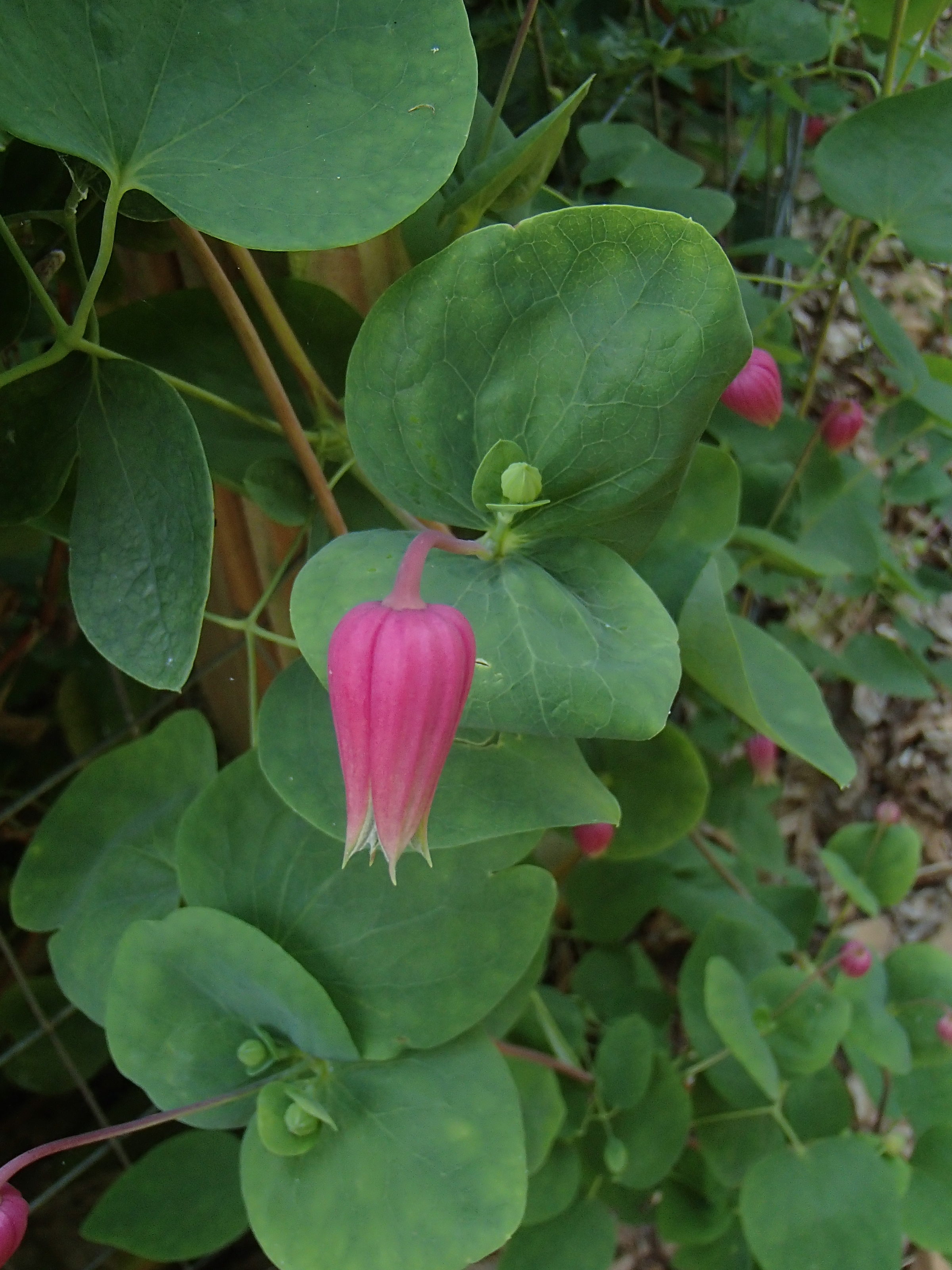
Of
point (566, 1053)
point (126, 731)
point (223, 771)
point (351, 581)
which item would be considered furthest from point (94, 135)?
point (566, 1053)

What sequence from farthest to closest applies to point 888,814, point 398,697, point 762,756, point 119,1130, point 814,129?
1. point 814,129
2. point 762,756
3. point 888,814
4. point 119,1130
5. point 398,697

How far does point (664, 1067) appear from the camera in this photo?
760mm

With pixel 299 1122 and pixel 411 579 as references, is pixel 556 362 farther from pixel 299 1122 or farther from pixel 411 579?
pixel 299 1122

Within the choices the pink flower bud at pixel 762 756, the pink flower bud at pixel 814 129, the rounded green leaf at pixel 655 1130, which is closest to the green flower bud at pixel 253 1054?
the rounded green leaf at pixel 655 1130

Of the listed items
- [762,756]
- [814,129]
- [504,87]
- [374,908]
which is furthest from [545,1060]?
[814,129]

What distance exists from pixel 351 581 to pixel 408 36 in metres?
0.19

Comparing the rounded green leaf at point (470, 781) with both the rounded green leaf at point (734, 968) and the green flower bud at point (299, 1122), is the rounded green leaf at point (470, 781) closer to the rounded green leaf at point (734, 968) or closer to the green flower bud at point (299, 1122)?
the green flower bud at point (299, 1122)

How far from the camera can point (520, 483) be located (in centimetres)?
37

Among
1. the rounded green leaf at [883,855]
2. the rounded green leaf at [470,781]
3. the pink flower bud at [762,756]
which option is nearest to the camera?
the rounded green leaf at [470,781]

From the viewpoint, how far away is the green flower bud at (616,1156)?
0.71 meters

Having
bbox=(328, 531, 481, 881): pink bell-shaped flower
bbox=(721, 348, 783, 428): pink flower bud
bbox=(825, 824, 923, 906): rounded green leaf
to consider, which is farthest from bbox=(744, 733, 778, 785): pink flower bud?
bbox=(328, 531, 481, 881): pink bell-shaped flower

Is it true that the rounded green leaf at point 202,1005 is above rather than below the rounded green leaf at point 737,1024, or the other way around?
above

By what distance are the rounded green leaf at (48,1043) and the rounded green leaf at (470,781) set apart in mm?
515

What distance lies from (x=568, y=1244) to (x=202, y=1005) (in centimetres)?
39
